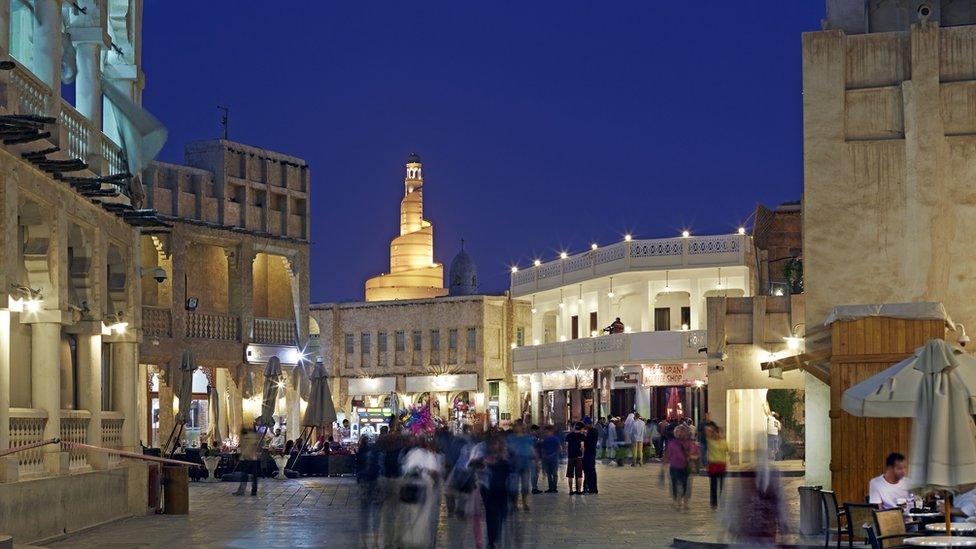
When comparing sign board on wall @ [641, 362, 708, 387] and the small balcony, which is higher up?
the small balcony

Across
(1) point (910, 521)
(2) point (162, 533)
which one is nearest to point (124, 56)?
(2) point (162, 533)

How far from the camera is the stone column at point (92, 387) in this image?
21.9m

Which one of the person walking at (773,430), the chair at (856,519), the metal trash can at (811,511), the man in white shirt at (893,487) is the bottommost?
the person walking at (773,430)

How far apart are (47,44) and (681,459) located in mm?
11682

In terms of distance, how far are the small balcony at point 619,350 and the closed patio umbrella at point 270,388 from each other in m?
17.4

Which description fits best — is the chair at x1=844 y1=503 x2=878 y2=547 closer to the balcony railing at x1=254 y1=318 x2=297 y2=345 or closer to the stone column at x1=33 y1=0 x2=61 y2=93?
the stone column at x1=33 y1=0 x2=61 y2=93

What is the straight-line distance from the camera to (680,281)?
57.3 metres

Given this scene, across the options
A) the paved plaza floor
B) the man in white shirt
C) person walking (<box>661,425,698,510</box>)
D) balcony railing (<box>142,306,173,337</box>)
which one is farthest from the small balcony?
the man in white shirt

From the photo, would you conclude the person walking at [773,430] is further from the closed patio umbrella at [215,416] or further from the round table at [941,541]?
the round table at [941,541]

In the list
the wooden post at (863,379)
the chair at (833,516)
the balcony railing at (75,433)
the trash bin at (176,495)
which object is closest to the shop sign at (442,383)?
the trash bin at (176,495)

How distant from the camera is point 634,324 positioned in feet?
197

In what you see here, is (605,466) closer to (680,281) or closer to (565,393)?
(680,281)

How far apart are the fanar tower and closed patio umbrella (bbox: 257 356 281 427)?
59.7 metres

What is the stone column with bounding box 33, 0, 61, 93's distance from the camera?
1959 cm
